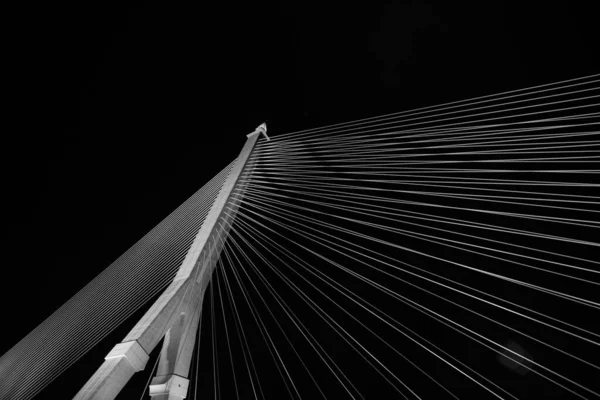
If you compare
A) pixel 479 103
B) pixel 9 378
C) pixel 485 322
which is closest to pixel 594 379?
pixel 485 322

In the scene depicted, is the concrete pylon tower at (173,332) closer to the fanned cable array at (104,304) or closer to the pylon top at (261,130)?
the fanned cable array at (104,304)

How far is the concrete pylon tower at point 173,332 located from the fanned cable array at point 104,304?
0.34 meters

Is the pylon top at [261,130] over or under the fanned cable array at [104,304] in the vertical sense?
over

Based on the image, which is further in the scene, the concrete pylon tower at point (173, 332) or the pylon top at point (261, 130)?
the pylon top at point (261, 130)

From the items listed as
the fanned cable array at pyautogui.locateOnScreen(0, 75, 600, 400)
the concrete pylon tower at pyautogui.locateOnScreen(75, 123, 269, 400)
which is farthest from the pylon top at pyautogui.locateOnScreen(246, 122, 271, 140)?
the concrete pylon tower at pyautogui.locateOnScreen(75, 123, 269, 400)

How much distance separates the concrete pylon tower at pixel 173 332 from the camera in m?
2.96

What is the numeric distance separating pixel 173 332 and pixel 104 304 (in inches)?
74.2

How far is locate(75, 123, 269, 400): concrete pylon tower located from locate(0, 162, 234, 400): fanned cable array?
34 cm

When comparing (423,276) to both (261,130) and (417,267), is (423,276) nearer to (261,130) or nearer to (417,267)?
(417,267)

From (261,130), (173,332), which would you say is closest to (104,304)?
(173,332)

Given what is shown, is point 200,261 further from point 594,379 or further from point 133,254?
point 594,379

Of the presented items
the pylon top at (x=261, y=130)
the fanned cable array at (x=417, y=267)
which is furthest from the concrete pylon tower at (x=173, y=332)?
the pylon top at (x=261, y=130)

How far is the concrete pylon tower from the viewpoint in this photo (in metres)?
2.96

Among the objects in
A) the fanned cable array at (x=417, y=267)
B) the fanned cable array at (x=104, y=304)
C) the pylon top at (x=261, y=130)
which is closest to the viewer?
the fanned cable array at (x=417, y=267)
